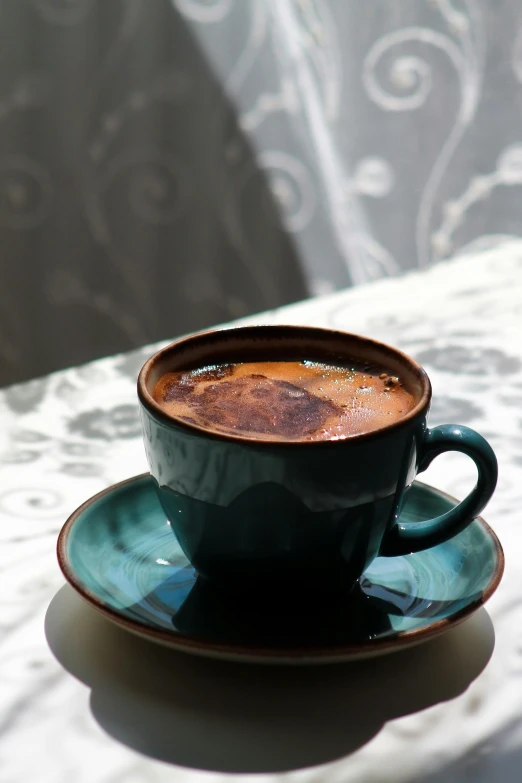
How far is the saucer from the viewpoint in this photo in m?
0.35

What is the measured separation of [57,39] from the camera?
4.51 ft

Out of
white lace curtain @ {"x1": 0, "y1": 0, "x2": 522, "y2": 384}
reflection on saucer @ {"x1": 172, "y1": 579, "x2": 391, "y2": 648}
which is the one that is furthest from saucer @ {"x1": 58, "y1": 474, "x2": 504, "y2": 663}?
white lace curtain @ {"x1": 0, "y1": 0, "x2": 522, "y2": 384}

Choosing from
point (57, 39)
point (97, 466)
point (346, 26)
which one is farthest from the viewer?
point (346, 26)

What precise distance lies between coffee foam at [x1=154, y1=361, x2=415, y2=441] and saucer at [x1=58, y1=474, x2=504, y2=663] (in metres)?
0.07

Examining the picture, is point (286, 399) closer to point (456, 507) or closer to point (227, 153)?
point (456, 507)

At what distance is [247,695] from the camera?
0.36 metres

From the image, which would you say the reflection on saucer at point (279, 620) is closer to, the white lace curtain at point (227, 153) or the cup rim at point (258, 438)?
the cup rim at point (258, 438)

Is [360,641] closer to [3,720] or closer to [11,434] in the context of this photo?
[3,720]

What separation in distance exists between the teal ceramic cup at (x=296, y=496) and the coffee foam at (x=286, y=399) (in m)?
0.01

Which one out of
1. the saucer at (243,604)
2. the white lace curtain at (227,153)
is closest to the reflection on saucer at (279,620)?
the saucer at (243,604)

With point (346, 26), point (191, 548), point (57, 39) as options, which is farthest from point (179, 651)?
point (346, 26)

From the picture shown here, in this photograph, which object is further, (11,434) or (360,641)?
(11,434)

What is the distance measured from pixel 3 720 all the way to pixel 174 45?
4.19 feet

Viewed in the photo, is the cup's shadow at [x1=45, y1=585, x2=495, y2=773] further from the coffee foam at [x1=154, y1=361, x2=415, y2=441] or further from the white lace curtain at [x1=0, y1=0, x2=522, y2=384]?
the white lace curtain at [x1=0, y1=0, x2=522, y2=384]
